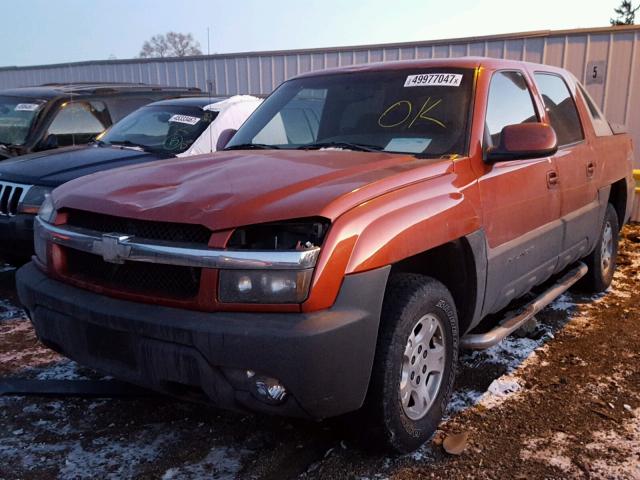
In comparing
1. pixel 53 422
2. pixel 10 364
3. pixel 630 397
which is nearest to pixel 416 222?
pixel 630 397

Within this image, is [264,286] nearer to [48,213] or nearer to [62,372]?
[48,213]

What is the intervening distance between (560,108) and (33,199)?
4.03 metres

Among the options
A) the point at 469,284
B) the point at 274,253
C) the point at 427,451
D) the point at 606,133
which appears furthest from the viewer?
the point at 606,133

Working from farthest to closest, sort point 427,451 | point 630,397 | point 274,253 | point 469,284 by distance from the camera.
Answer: point 630,397 < point 469,284 < point 427,451 < point 274,253

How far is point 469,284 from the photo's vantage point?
3.00 meters

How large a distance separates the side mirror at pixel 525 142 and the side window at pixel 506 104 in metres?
0.21

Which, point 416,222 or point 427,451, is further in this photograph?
point 427,451

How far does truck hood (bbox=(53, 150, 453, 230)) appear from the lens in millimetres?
2299

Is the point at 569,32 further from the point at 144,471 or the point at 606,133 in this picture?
the point at 144,471

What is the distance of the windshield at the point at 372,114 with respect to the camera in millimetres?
3281

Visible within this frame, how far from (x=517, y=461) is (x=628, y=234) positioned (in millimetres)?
5606

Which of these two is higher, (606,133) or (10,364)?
(606,133)

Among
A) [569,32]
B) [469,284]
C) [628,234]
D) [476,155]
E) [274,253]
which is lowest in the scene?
[628,234]

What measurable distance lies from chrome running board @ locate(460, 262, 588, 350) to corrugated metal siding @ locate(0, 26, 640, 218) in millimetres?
3674
